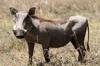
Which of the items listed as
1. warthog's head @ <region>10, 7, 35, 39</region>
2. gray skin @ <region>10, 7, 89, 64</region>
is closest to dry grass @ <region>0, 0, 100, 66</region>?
gray skin @ <region>10, 7, 89, 64</region>

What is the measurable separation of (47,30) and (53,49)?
3.22 ft

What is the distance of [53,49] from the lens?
6695 mm

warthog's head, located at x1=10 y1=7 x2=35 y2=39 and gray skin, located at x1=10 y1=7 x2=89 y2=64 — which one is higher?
warthog's head, located at x1=10 y1=7 x2=35 y2=39

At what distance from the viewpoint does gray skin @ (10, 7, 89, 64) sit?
5.47 meters

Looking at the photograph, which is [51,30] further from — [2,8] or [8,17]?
[2,8]

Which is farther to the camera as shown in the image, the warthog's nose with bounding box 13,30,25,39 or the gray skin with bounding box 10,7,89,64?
the gray skin with bounding box 10,7,89,64

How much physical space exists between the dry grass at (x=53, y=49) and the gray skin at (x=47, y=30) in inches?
7.4

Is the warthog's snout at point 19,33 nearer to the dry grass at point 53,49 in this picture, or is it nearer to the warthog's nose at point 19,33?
the warthog's nose at point 19,33

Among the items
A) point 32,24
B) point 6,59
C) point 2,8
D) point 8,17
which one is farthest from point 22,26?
point 2,8

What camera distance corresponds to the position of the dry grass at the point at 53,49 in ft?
18.9

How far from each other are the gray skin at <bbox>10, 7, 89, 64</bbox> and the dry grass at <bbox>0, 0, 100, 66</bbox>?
0.19 m

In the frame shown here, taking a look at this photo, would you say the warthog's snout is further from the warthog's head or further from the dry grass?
the dry grass

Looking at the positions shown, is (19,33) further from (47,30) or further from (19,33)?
(47,30)

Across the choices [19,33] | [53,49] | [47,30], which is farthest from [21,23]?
[53,49]
